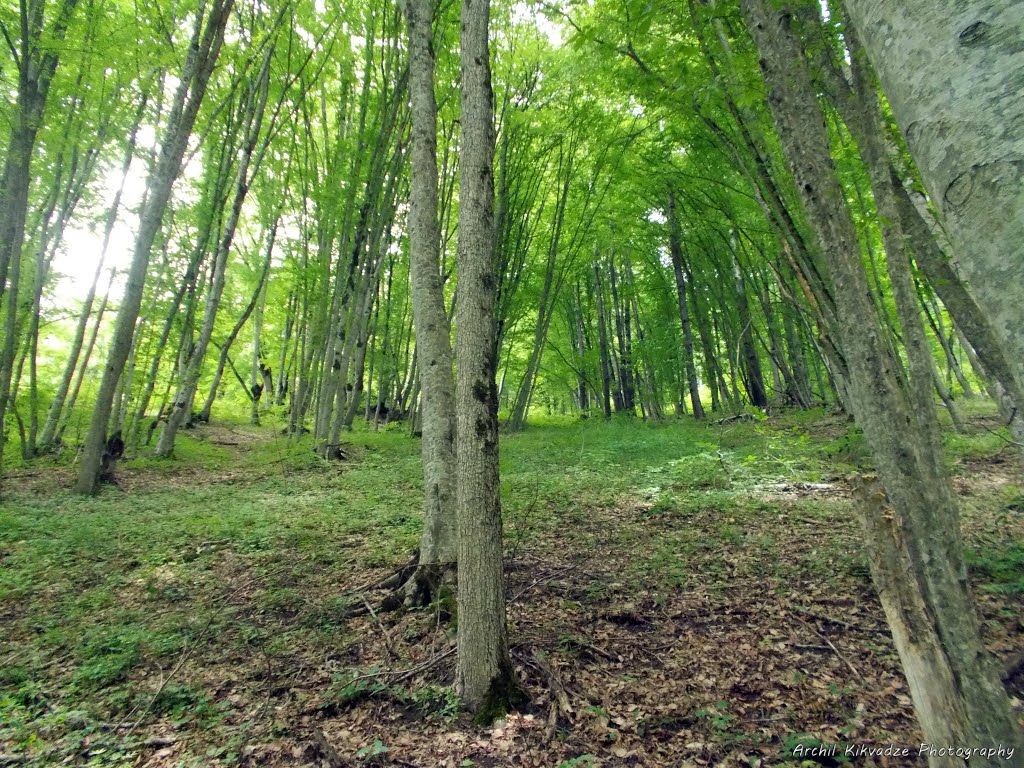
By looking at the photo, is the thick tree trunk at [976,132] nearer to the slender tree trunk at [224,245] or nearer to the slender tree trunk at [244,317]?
the slender tree trunk at [224,245]

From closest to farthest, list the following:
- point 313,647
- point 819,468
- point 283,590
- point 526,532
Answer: point 313,647, point 283,590, point 526,532, point 819,468

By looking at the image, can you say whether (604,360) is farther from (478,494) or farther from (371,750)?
(371,750)

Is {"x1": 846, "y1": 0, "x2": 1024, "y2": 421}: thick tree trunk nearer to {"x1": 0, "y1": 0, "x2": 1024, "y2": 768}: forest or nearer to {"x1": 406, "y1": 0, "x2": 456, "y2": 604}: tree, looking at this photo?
{"x1": 0, "y1": 0, "x2": 1024, "y2": 768}: forest

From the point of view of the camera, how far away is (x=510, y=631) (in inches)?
139

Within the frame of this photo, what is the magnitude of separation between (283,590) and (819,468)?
6.85 metres

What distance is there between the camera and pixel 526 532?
5.59 meters

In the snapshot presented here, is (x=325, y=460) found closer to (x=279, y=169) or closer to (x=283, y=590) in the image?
(x=283, y=590)

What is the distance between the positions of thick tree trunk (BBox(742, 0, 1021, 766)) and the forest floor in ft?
2.13

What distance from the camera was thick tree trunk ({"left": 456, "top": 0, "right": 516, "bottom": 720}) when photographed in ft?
9.20

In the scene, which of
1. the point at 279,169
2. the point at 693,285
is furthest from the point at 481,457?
the point at 693,285

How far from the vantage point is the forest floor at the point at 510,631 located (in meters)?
2.57

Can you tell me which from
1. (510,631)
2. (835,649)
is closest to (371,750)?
(510,631)

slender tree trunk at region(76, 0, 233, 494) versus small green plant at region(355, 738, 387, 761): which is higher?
Result: slender tree trunk at region(76, 0, 233, 494)

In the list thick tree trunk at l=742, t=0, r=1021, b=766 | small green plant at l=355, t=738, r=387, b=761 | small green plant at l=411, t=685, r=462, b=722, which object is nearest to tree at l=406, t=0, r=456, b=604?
small green plant at l=411, t=685, r=462, b=722
